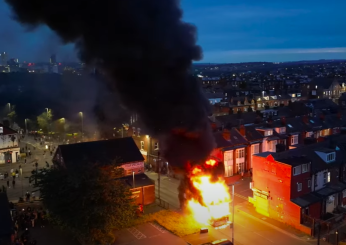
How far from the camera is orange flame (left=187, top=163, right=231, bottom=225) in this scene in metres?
24.1

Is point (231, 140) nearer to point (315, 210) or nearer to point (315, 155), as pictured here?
point (315, 155)

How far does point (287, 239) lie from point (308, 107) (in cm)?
3454

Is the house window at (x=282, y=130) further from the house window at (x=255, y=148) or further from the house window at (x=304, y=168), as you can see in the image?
the house window at (x=304, y=168)

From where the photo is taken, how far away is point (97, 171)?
2092cm

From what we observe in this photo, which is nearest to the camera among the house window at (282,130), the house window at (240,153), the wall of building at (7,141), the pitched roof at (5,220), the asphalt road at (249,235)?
the pitched roof at (5,220)

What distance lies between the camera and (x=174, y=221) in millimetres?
24844

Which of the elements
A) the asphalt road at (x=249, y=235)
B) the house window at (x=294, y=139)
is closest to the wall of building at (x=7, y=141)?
the asphalt road at (x=249, y=235)

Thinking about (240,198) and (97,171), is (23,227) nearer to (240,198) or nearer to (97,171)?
(97,171)

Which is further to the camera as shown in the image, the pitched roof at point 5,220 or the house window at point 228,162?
the house window at point 228,162

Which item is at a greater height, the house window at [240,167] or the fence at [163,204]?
the house window at [240,167]

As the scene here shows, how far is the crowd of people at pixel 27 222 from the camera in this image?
21.6 meters

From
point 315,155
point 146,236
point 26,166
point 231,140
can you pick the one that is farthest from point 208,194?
point 26,166

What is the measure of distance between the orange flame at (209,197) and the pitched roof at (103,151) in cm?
693

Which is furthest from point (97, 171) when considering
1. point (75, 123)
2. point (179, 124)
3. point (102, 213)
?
point (75, 123)
